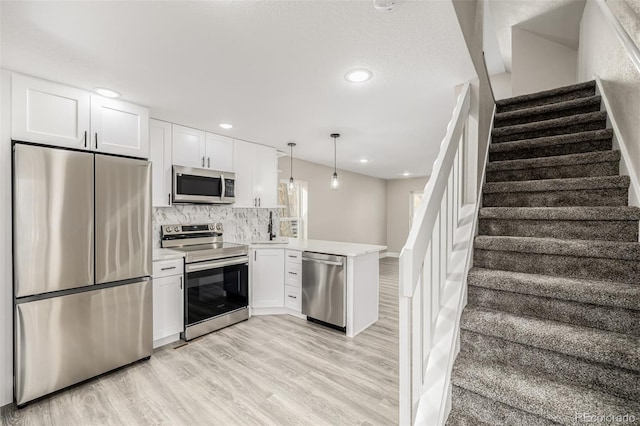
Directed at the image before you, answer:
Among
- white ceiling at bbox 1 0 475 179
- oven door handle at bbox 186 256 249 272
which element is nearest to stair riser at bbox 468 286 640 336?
white ceiling at bbox 1 0 475 179

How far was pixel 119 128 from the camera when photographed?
2570 mm

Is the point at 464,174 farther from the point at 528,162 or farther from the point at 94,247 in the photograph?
the point at 94,247

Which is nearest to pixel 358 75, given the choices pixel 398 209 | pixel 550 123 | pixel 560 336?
pixel 550 123

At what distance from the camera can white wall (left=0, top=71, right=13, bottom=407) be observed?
1.97 m

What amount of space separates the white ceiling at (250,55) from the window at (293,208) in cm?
234

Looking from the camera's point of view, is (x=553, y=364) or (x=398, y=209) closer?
(x=553, y=364)

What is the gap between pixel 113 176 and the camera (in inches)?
94.7

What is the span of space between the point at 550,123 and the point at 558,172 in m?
0.57

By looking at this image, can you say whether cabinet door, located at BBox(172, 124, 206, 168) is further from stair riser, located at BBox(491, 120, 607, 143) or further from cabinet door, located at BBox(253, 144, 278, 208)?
stair riser, located at BBox(491, 120, 607, 143)

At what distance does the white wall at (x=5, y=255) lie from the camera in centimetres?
197

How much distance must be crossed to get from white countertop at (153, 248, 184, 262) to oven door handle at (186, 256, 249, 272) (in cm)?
14

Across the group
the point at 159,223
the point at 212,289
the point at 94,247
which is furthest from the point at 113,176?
the point at 212,289

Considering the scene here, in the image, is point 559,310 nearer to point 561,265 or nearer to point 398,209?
point 561,265

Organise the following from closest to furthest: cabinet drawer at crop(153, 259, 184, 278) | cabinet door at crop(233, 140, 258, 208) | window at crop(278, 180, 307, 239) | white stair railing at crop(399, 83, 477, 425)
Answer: white stair railing at crop(399, 83, 477, 425), cabinet drawer at crop(153, 259, 184, 278), cabinet door at crop(233, 140, 258, 208), window at crop(278, 180, 307, 239)
